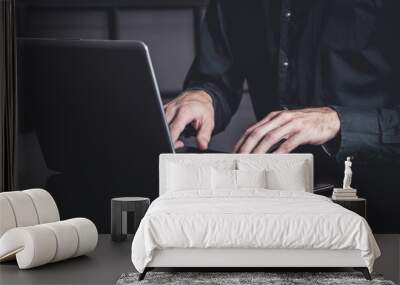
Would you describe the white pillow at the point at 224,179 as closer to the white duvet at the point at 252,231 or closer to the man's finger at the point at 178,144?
the man's finger at the point at 178,144

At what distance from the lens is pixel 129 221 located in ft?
24.3

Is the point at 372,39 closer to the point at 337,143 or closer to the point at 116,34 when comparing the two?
the point at 337,143

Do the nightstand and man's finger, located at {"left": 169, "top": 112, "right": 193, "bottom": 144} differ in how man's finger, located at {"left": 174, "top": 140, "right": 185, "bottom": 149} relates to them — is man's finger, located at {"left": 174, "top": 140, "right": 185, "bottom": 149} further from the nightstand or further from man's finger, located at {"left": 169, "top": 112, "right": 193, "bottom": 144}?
the nightstand

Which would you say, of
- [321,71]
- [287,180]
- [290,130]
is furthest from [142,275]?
[321,71]

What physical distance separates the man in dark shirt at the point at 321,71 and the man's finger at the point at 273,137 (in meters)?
0.01

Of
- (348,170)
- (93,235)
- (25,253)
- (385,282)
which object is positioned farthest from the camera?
(348,170)

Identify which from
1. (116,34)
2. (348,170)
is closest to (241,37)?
(116,34)

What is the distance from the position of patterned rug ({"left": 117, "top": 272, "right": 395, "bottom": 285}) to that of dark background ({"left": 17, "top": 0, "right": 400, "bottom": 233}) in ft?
7.60

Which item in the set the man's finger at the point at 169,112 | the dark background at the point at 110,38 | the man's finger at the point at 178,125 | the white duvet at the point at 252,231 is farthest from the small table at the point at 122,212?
the white duvet at the point at 252,231

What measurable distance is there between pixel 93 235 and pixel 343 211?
85.4 inches

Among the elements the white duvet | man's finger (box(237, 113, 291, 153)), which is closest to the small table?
man's finger (box(237, 113, 291, 153))

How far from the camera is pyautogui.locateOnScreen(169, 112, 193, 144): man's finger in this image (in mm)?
7586

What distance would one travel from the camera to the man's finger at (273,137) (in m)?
7.54

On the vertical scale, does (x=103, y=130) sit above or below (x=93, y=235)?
above
